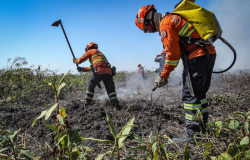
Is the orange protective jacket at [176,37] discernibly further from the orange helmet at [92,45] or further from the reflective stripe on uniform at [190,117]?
the orange helmet at [92,45]

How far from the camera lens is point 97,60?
4.96 m

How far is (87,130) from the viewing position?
3.06 m

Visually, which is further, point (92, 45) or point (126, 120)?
point (92, 45)

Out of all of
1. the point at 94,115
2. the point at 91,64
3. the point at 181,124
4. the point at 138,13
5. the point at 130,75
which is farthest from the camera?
the point at 130,75

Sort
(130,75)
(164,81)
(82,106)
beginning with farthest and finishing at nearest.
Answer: (130,75) → (82,106) → (164,81)

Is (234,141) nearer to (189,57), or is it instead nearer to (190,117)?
(190,117)

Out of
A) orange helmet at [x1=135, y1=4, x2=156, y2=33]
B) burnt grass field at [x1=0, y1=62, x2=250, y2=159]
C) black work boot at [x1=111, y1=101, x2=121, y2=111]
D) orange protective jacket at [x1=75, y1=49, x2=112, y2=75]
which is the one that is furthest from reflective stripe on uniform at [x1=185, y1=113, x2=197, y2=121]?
orange protective jacket at [x1=75, y1=49, x2=112, y2=75]

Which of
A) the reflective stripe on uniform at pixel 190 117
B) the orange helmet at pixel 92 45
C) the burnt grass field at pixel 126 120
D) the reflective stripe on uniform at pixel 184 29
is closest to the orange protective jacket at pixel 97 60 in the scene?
the orange helmet at pixel 92 45

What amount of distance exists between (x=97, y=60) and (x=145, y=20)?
2.39 m

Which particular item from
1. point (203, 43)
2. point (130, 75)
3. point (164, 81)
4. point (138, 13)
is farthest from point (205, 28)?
point (130, 75)

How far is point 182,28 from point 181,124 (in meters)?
1.79

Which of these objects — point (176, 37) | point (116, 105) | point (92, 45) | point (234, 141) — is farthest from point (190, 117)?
point (92, 45)

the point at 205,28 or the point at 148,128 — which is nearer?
the point at 205,28

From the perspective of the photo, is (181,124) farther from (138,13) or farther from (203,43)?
(138,13)
